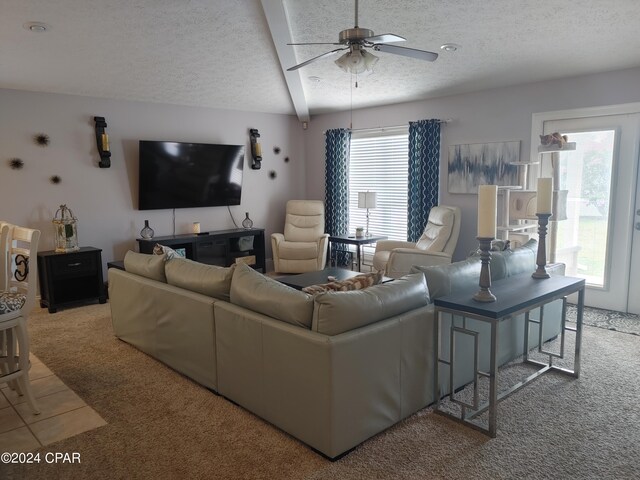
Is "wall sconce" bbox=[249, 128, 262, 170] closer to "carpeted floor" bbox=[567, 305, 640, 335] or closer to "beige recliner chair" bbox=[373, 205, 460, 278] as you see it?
"beige recliner chair" bbox=[373, 205, 460, 278]

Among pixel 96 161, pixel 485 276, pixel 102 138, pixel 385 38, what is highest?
pixel 385 38

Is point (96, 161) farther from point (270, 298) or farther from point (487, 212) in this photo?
point (487, 212)

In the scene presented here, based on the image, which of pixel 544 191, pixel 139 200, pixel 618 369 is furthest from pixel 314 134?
pixel 618 369

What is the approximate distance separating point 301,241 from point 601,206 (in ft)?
12.8

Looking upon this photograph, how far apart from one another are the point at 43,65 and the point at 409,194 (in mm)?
4523

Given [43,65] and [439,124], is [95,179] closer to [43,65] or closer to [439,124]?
[43,65]

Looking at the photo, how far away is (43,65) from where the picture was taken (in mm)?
4758

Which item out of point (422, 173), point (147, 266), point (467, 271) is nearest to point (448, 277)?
point (467, 271)

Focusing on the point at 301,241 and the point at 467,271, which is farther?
the point at 301,241

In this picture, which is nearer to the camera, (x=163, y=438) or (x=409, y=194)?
(x=163, y=438)

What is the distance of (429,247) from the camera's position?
18.7 feet

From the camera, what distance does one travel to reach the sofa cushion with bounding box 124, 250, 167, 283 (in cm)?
364

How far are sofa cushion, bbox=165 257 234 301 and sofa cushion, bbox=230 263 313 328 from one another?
0.39 feet

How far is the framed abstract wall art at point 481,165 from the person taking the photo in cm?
555
